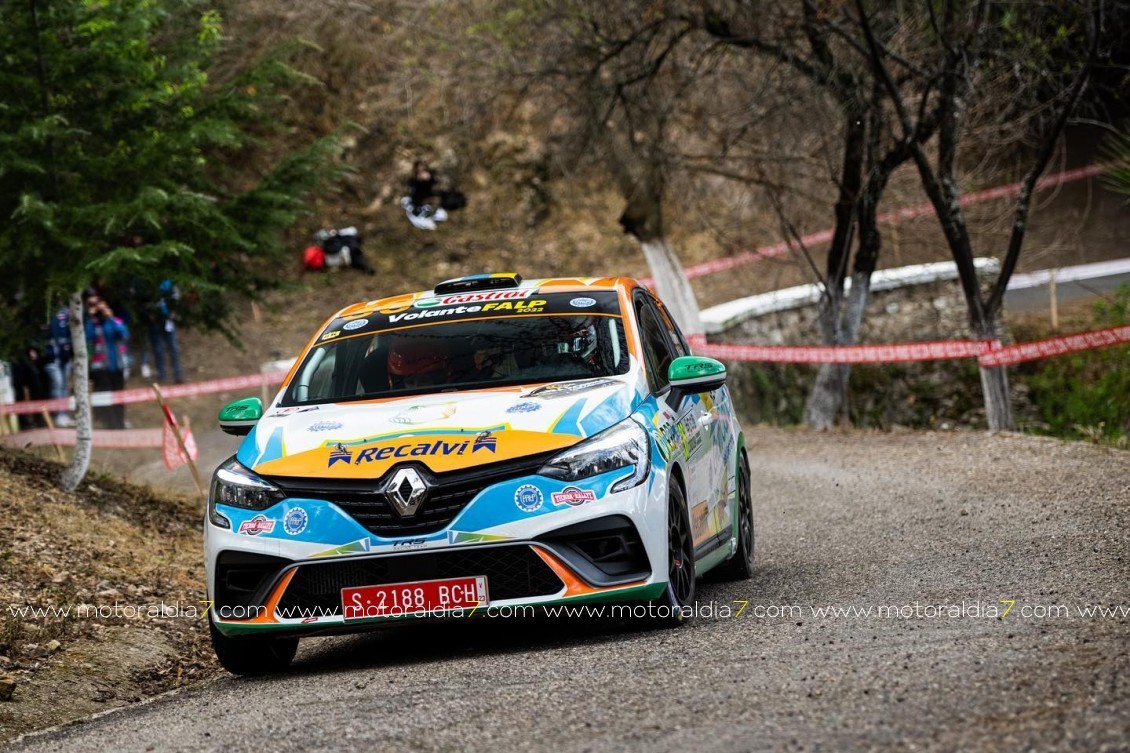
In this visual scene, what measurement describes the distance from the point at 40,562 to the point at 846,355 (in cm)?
1262

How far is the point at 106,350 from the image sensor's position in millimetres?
22734

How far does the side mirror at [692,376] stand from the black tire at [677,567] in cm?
65

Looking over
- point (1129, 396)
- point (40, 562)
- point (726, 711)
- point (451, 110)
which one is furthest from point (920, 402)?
point (726, 711)

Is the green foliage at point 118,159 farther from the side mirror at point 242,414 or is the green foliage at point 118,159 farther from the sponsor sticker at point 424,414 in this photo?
the sponsor sticker at point 424,414

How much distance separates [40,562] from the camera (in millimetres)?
10562

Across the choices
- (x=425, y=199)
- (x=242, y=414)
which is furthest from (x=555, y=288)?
(x=425, y=199)

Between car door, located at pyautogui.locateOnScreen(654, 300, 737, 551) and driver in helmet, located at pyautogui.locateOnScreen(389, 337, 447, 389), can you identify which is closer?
driver in helmet, located at pyautogui.locateOnScreen(389, 337, 447, 389)

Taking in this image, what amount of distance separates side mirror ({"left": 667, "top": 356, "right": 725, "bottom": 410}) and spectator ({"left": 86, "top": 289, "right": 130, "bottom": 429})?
50.6ft

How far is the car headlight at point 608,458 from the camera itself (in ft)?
23.1

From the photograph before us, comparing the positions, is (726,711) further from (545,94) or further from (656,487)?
(545,94)

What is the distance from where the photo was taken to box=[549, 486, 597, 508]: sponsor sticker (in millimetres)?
6977

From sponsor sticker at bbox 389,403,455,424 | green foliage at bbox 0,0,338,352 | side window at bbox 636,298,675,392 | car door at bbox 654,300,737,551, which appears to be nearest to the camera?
sponsor sticker at bbox 389,403,455,424

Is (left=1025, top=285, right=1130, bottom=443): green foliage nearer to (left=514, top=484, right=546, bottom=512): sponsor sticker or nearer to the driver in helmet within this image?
the driver in helmet

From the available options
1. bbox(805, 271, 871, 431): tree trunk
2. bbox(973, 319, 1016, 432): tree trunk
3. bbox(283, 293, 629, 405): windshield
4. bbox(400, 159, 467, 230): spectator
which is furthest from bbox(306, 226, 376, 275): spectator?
bbox(283, 293, 629, 405): windshield
